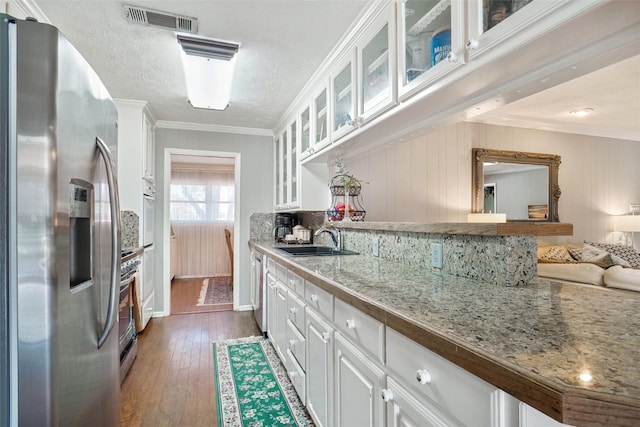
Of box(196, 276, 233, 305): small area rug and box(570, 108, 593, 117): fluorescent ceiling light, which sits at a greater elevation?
box(570, 108, 593, 117): fluorescent ceiling light

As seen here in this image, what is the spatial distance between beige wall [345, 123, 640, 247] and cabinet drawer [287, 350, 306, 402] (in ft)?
4.59

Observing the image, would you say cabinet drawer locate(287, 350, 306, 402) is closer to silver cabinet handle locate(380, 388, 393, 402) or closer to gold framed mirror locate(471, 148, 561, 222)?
silver cabinet handle locate(380, 388, 393, 402)

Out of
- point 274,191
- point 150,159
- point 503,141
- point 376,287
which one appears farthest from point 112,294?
point 503,141

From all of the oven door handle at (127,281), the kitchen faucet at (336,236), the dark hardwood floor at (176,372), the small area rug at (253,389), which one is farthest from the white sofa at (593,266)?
the oven door handle at (127,281)

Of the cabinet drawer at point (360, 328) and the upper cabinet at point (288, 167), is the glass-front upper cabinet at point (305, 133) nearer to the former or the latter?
the upper cabinet at point (288, 167)

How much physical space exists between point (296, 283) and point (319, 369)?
0.55 meters

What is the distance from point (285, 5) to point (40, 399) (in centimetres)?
194

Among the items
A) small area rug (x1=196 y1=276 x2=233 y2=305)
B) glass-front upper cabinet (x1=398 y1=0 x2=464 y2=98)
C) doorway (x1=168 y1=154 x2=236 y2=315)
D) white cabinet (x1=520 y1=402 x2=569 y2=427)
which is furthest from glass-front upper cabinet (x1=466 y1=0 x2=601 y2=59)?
doorway (x1=168 y1=154 x2=236 y2=315)

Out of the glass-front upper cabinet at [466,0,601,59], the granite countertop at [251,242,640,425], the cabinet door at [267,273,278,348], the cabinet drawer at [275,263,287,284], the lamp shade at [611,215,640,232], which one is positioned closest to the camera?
the granite countertop at [251,242,640,425]

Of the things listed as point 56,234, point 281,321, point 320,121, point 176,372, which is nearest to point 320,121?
point 320,121

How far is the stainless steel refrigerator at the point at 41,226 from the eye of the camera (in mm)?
813

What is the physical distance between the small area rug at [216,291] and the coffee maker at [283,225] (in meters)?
1.32

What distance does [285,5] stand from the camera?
1771 millimetres

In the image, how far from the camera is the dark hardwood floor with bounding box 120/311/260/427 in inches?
→ 77.6
